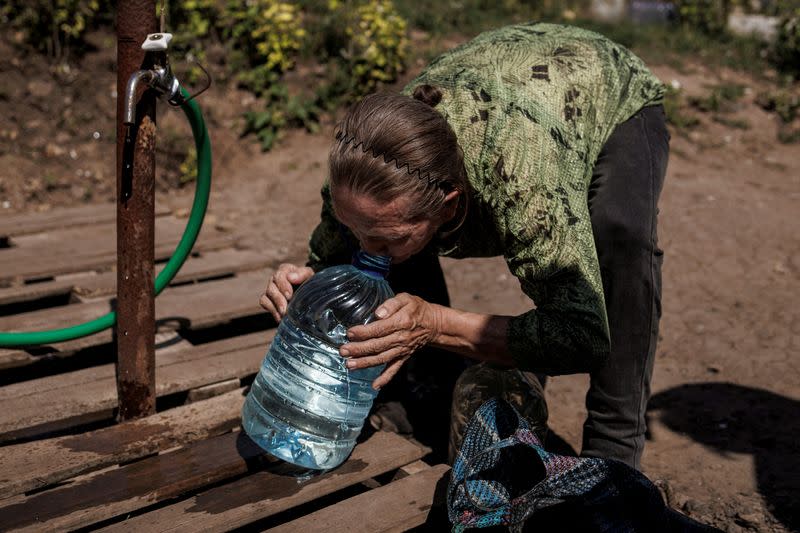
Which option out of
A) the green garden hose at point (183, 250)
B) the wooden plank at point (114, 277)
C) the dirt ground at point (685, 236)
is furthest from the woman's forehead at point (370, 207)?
the wooden plank at point (114, 277)

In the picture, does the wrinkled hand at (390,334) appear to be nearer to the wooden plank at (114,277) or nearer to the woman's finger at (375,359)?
the woman's finger at (375,359)

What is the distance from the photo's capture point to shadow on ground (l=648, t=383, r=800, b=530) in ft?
9.37

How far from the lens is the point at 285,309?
2.51 m

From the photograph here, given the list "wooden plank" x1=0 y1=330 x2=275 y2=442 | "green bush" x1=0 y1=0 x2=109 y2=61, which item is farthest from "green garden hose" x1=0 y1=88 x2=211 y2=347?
"green bush" x1=0 y1=0 x2=109 y2=61

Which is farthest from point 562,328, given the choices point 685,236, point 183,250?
point 685,236

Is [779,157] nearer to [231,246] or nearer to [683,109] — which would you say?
[683,109]

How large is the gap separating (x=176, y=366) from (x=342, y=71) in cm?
419

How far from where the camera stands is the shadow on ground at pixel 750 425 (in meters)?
2.86

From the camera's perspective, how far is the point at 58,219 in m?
4.62

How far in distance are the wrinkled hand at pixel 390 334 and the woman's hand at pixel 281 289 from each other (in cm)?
44

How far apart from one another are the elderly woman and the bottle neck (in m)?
0.02

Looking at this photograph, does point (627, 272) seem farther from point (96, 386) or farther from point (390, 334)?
point (96, 386)

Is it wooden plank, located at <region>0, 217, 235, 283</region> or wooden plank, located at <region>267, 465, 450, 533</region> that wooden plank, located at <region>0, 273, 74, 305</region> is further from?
wooden plank, located at <region>267, 465, 450, 533</region>

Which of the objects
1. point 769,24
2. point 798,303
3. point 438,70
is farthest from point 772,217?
point 769,24
